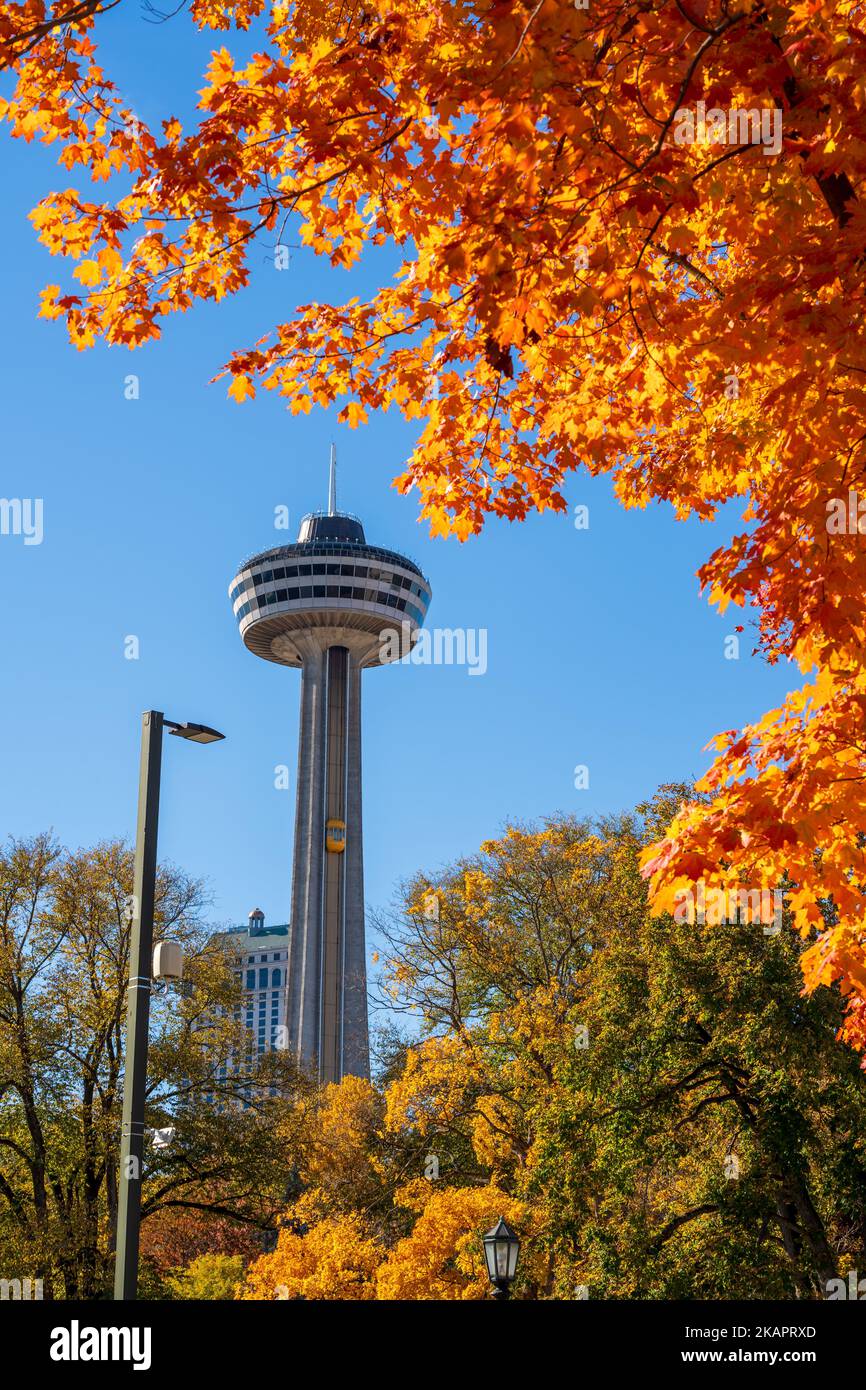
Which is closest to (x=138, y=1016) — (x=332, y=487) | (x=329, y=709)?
(x=329, y=709)

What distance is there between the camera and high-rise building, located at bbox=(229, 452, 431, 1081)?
93.5 meters

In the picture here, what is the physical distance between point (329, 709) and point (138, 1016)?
3548 inches

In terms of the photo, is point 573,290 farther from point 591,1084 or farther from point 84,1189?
point 84,1189

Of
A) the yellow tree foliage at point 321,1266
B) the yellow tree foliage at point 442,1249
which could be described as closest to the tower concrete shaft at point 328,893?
the yellow tree foliage at point 321,1266

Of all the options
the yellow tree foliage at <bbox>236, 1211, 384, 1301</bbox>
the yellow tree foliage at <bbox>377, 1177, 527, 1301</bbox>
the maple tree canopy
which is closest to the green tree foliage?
the yellow tree foliage at <bbox>236, 1211, 384, 1301</bbox>

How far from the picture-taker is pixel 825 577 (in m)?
6.34

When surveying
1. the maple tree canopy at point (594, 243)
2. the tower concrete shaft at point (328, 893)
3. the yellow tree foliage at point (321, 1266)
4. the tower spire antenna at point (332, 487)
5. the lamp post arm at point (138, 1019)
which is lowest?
the yellow tree foliage at point (321, 1266)

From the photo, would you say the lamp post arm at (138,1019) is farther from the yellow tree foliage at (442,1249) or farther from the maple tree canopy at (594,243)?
the yellow tree foliage at (442,1249)

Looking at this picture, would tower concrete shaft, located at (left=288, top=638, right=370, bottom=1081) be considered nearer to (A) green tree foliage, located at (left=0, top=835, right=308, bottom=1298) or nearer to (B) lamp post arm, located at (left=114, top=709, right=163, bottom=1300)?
(A) green tree foliage, located at (left=0, top=835, right=308, bottom=1298)

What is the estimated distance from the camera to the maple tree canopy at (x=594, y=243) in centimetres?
607

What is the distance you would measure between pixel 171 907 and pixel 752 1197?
49.6 feet

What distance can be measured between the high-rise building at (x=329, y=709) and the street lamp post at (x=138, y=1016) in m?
80.0

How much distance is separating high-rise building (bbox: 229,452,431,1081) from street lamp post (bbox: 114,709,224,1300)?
263 feet
